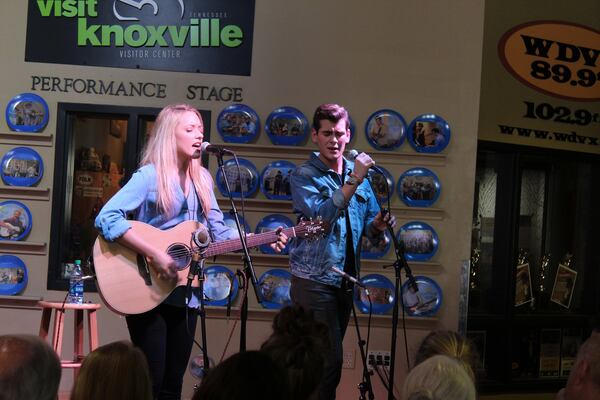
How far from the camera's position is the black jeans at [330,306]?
144 inches

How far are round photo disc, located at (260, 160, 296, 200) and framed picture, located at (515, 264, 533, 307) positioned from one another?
2.24 m

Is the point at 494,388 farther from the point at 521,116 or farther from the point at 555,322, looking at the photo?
the point at 521,116

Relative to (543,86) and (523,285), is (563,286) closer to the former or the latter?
(523,285)

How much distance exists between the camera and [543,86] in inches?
245

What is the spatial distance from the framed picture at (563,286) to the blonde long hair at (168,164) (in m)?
3.73

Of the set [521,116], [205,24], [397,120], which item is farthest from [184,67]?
[521,116]

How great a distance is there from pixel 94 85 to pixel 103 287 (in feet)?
6.88

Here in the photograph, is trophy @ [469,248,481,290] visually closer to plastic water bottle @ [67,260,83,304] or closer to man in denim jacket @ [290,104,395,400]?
man in denim jacket @ [290,104,395,400]

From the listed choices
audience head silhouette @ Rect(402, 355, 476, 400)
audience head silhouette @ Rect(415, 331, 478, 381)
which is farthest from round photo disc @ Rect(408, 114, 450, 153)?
audience head silhouette @ Rect(402, 355, 476, 400)

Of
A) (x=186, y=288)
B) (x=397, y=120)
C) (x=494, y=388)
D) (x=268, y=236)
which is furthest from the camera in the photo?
(x=494, y=388)

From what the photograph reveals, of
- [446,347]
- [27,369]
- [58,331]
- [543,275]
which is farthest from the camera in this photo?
[543,275]

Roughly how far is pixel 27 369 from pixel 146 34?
373cm

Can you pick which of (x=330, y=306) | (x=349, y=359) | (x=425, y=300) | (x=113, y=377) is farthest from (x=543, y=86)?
(x=113, y=377)

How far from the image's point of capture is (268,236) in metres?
3.80
